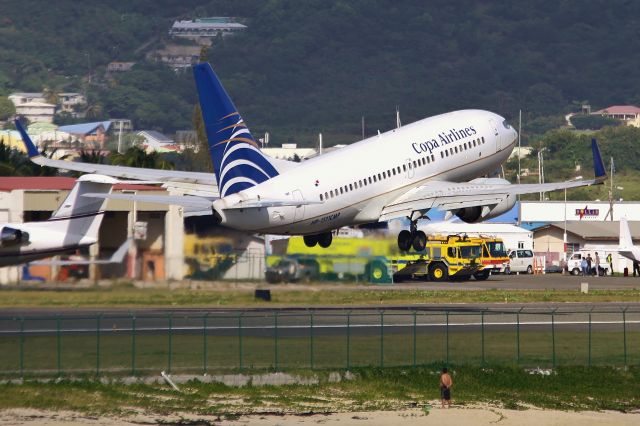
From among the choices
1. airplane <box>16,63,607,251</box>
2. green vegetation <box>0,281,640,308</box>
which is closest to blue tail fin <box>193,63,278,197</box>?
airplane <box>16,63,607,251</box>

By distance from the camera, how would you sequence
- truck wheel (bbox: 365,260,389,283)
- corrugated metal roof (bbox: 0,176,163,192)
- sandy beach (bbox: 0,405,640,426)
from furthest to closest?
1. corrugated metal roof (bbox: 0,176,163,192)
2. truck wheel (bbox: 365,260,389,283)
3. sandy beach (bbox: 0,405,640,426)

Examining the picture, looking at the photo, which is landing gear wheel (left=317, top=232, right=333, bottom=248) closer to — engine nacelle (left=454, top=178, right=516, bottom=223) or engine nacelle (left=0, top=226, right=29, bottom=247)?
engine nacelle (left=454, top=178, right=516, bottom=223)

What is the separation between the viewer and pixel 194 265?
6391 cm

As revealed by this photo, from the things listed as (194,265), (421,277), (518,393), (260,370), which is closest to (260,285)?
(194,265)

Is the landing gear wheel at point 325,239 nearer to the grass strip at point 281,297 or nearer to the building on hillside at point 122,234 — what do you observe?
the grass strip at point 281,297

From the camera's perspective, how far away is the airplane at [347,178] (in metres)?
66.0

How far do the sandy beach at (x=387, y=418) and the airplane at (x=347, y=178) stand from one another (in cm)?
1273

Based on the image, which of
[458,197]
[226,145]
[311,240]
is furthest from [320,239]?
[226,145]

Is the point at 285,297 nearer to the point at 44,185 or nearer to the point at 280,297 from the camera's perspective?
the point at 280,297

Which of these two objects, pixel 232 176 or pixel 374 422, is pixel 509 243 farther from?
pixel 374 422

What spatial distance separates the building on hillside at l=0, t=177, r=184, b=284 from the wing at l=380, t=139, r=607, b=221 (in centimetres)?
1270

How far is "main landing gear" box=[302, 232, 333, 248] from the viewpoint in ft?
243

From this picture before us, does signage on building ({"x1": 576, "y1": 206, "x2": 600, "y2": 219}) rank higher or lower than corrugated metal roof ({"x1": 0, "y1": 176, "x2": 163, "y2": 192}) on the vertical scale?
higher

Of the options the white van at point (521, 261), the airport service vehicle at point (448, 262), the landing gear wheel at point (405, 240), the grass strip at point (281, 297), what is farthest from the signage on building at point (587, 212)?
the landing gear wheel at point (405, 240)
